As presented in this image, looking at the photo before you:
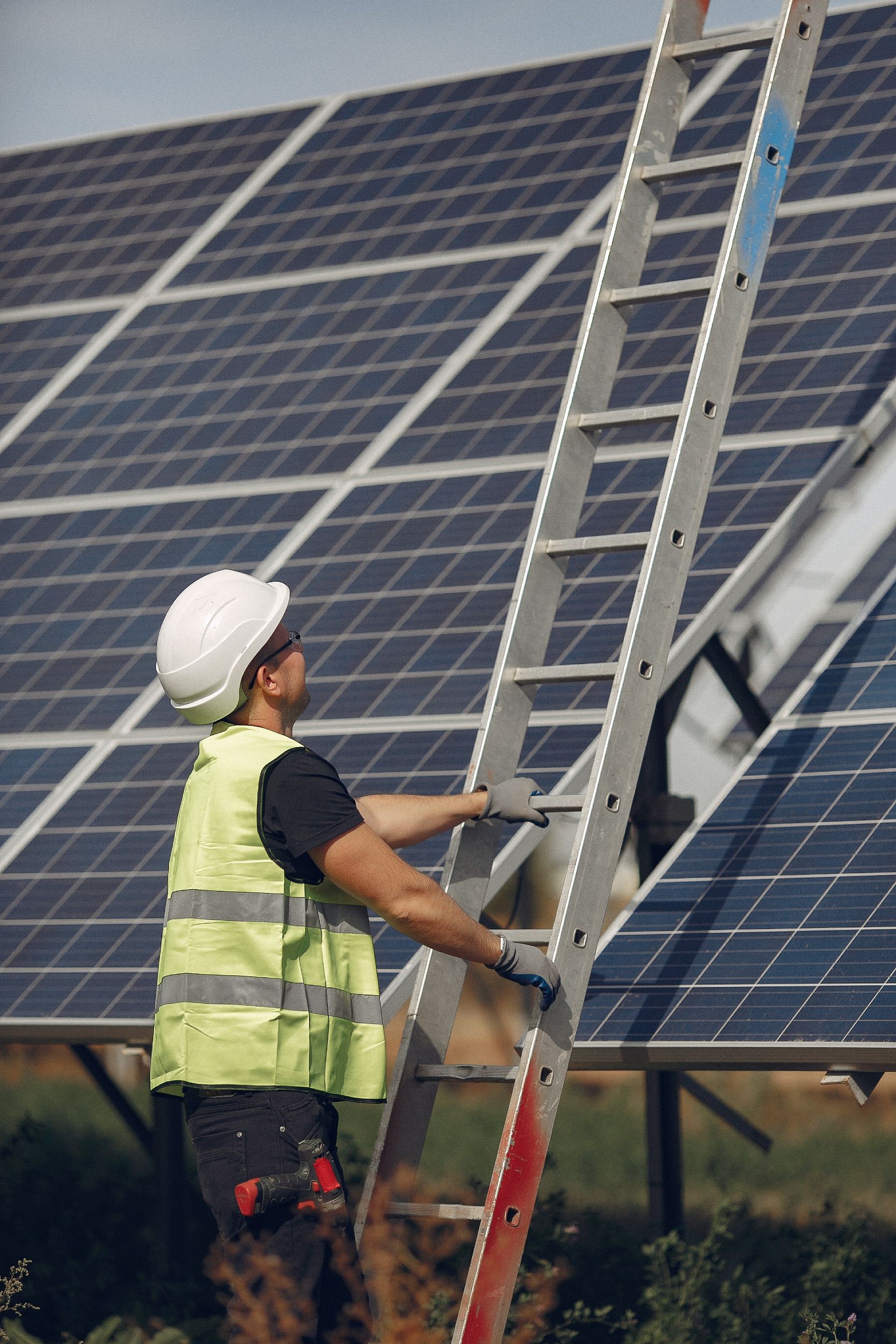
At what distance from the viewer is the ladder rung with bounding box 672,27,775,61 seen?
22.0 ft

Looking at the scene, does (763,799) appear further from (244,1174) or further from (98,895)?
(244,1174)

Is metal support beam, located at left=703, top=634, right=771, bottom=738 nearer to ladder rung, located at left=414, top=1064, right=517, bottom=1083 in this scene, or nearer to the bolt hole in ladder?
the bolt hole in ladder

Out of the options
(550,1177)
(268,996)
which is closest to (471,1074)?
(268,996)

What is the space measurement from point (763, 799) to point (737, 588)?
3.36ft

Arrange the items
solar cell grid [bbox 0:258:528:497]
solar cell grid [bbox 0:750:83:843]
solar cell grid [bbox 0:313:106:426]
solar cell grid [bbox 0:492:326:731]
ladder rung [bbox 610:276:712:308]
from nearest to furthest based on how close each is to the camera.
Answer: ladder rung [bbox 610:276:712:308] < solar cell grid [bbox 0:750:83:843] < solar cell grid [bbox 0:492:326:731] < solar cell grid [bbox 0:258:528:497] < solar cell grid [bbox 0:313:106:426]

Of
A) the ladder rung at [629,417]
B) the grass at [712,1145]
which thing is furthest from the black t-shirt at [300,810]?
the grass at [712,1145]

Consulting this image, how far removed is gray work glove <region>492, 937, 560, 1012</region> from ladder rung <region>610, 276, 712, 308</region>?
2304 millimetres

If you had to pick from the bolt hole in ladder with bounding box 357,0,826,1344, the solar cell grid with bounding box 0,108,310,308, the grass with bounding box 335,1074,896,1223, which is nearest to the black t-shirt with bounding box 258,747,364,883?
the bolt hole in ladder with bounding box 357,0,826,1344

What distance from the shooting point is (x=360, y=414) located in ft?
36.8

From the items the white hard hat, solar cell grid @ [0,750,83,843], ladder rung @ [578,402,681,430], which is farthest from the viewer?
solar cell grid @ [0,750,83,843]

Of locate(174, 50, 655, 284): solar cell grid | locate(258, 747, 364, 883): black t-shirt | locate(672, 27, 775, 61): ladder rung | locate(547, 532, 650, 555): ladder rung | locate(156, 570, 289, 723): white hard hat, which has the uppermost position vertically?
locate(174, 50, 655, 284): solar cell grid

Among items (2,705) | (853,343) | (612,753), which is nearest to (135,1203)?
(2,705)

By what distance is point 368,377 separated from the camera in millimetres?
11492

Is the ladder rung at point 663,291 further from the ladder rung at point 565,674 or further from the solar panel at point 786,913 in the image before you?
the solar panel at point 786,913
